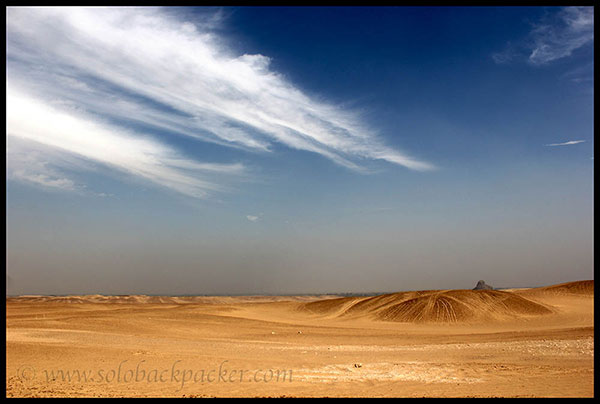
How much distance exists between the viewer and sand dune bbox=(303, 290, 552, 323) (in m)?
39.1

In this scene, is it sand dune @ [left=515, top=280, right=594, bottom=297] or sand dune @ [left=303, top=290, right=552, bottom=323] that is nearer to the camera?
sand dune @ [left=303, top=290, right=552, bottom=323]

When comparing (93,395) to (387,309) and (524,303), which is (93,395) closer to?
(387,309)

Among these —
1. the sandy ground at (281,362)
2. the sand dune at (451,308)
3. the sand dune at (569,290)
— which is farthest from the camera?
the sand dune at (569,290)

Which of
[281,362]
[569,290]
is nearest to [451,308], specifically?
[281,362]

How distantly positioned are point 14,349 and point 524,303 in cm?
4136

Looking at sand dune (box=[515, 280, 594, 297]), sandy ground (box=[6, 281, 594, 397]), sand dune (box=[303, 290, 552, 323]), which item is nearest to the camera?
sandy ground (box=[6, 281, 594, 397])

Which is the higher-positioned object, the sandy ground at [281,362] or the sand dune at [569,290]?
the sand dune at [569,290]

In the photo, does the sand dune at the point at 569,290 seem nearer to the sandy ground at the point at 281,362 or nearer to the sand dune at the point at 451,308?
the sand dune at the point at 451,308

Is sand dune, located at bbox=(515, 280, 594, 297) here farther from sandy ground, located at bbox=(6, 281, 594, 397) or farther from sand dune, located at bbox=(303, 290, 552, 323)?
sandy ground, located at bbox=(6, 281, 594, 397)

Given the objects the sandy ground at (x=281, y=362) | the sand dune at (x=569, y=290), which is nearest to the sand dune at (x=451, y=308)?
the sandy ground at (x=281, y=362)

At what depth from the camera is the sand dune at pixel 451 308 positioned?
128 feet

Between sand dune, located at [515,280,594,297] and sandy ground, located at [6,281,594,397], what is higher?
sand dune, located at [515,280,594,297]

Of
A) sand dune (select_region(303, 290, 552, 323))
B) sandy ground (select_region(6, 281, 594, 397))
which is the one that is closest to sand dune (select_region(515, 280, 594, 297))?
sand dune (select_region(303, 290, 552, 323))

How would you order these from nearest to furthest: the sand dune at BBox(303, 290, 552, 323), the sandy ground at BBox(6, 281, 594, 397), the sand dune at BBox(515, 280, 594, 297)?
the sandy ground at BBox(6, 281, 594, 397)
the sand dune at BBox(303, 290, 552, 323)
the sand dune at BBox(515, 280, 594, 297)
